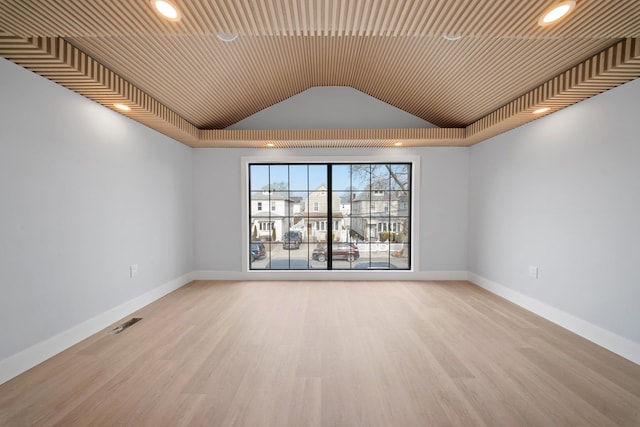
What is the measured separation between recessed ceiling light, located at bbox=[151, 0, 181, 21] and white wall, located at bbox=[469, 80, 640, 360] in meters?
3.62

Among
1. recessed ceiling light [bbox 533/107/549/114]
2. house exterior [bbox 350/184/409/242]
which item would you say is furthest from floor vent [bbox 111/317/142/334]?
recessed ceiling light [bbox 533/107/549/114]

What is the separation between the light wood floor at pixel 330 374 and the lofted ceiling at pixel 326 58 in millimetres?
2381

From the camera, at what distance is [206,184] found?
15.7 feet

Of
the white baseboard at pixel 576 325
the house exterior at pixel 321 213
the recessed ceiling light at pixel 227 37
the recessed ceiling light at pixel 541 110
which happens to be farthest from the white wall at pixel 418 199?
the recessed ceiling light at pixel 227 37

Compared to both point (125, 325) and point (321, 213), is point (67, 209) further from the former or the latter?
point (321, 213)

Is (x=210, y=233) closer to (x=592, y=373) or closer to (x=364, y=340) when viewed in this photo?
(x=364, y=340)

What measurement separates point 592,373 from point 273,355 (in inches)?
99.0

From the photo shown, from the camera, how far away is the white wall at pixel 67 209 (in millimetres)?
2094

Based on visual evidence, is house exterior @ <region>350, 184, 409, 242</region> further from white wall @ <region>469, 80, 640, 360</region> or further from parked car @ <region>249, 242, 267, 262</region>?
parked car @ <region>249, 242, 267, 262</region>

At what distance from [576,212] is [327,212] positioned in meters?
3.24

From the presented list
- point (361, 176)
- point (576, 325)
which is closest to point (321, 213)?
point (361, 176)

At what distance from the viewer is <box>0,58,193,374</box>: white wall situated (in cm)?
209

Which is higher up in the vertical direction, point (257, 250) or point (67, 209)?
point (67, 209)

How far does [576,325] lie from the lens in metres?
2.83
